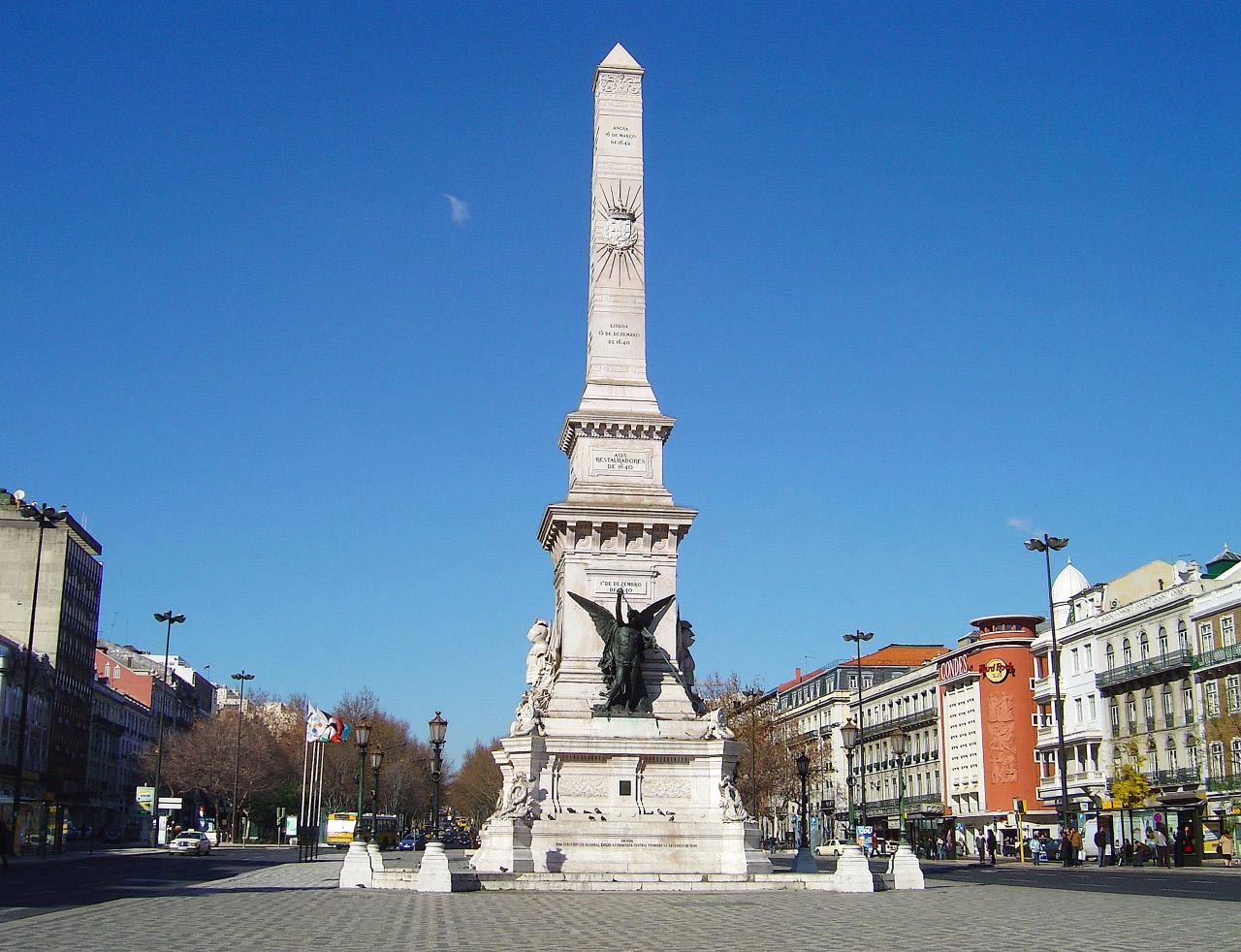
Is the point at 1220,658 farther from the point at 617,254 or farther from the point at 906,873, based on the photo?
the point at 617,254

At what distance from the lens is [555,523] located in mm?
35875

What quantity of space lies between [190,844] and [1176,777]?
161 feet

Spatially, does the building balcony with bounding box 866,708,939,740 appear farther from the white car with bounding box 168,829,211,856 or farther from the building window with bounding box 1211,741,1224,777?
the white car with bounding box 168,829,211,856

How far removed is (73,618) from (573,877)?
69.0 meters

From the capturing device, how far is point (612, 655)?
3397 cm

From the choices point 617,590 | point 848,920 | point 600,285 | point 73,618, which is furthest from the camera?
point 73,618

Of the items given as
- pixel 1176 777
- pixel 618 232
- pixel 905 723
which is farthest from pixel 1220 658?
pixel 905 723

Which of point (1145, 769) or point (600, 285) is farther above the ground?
point (600, 285)

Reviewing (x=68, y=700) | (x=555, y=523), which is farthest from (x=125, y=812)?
(x=555, y=523)

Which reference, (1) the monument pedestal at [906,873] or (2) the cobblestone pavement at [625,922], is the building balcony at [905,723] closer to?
(1) the monument pedestal at [906,873]

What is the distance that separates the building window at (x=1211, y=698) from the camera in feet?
195

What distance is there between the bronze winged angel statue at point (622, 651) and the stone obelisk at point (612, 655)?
97 millimetres

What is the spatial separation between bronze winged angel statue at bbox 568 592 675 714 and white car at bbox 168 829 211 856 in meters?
43.2

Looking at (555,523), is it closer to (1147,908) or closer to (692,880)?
(692,880)
